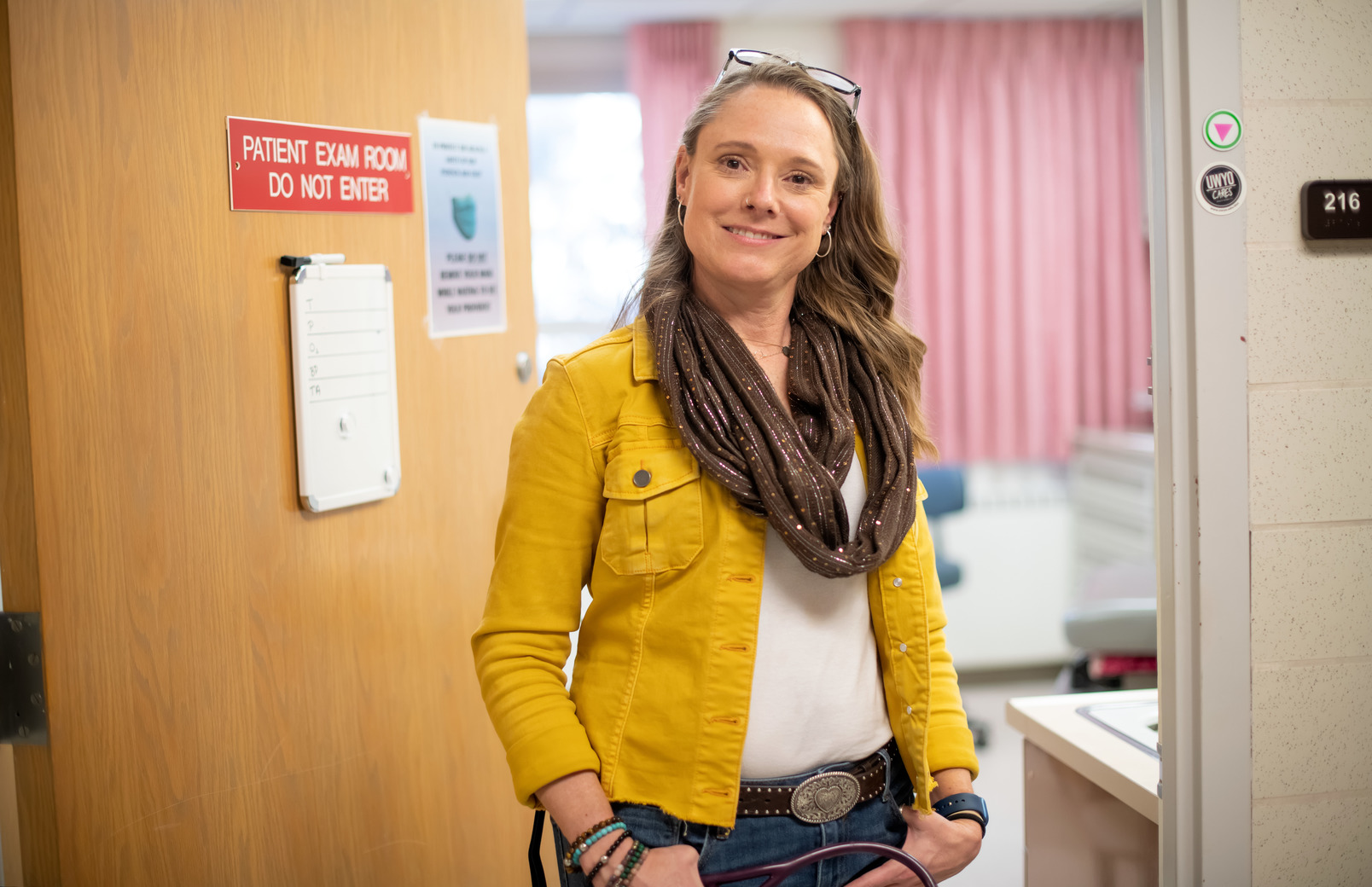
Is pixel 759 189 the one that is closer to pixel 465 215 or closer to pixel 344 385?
pixel 344 385

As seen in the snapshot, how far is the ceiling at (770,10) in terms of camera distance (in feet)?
12.3

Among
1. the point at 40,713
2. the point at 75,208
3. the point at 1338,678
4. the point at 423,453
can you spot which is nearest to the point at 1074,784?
the point at 1338,678

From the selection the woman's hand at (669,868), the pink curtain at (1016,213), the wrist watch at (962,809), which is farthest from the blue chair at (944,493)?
the woman's hand at (669,868)

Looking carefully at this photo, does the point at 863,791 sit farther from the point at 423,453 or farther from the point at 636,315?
the point at 423,453

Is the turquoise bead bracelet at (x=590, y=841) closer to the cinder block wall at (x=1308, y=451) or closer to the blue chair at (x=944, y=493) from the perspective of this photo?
the cinder block wall at (x=1308, y=451)

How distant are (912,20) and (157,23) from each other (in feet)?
11.2

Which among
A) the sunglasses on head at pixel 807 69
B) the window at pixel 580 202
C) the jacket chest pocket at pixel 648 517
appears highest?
the window at pixel 580 202

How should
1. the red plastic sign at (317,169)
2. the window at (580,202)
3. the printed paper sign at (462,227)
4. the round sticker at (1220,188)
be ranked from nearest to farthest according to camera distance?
the round sticker at (1220,188) → the red plastic sign at (317,169) → the printed paper sign at (462,227) → the window at (580,202)

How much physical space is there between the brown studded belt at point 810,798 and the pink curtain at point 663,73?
3079 millimetres

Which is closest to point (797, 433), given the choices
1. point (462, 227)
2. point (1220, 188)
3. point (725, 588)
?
point (725, 588)

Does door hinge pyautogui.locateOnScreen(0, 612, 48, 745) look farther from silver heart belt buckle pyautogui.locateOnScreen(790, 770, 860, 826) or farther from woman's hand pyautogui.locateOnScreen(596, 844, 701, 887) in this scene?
silver heart belt buckle pyautogui.locateOnScreen(790, 770, 860, 826)

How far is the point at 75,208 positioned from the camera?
3.95 ft

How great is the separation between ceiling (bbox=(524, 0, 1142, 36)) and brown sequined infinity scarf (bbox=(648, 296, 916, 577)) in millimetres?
2780

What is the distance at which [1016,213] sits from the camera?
14.1ft
